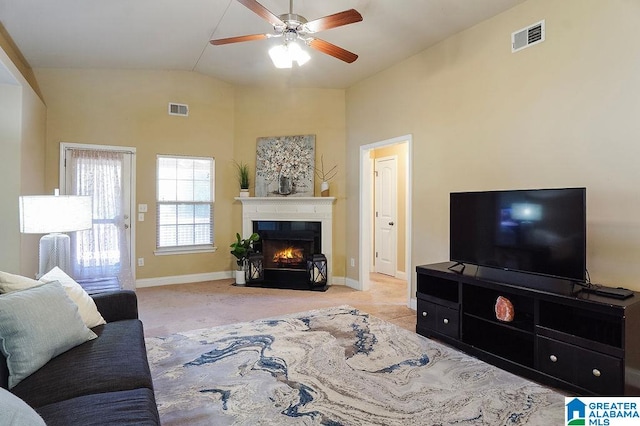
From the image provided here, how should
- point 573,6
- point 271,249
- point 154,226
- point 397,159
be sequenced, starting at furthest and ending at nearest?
point 397,159, point 271,249, point 154,226, point 573,6

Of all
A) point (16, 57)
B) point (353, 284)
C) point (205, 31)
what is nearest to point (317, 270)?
point (353, 284)

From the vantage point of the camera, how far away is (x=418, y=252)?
14.2 ft

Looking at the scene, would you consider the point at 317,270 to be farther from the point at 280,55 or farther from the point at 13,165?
the point at 13,165

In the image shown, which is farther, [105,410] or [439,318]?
[439,318]

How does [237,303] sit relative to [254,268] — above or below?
below

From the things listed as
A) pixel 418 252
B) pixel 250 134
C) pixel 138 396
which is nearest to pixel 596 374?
pixel 418 252

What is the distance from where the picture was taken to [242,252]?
554 cm

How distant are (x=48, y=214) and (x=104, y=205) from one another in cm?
273

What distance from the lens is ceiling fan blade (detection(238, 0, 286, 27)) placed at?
2472 mm

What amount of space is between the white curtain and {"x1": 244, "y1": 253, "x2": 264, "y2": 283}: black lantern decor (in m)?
1.64

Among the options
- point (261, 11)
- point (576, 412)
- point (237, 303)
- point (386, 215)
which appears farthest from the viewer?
point (386, 215)

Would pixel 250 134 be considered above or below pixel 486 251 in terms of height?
above

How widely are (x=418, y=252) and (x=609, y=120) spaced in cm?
225

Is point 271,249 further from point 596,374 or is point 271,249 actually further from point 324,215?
point 596,374
